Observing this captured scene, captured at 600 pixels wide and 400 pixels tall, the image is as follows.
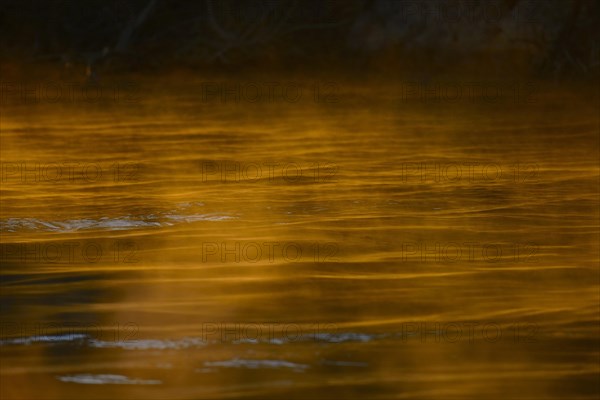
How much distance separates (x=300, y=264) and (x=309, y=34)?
1297 cm

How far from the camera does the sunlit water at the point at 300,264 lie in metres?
3.73

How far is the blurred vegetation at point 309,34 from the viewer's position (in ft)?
53.3

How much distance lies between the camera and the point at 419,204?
6.89m

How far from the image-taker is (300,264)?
17.6 feet

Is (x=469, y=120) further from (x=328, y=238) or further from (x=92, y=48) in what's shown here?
(x=92, y=48)

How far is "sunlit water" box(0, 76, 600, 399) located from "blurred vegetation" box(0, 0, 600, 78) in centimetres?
602

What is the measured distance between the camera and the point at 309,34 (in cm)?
1809

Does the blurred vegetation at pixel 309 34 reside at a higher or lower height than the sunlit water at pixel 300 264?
higher

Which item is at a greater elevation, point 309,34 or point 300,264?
point 309,34

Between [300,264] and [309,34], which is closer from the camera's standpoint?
[300,264]

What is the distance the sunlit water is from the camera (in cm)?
373

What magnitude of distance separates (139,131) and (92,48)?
8.16 metres

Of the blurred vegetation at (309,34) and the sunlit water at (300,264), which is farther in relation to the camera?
the blurred vegetation at (309,34)

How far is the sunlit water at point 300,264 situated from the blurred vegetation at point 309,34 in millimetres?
6019
